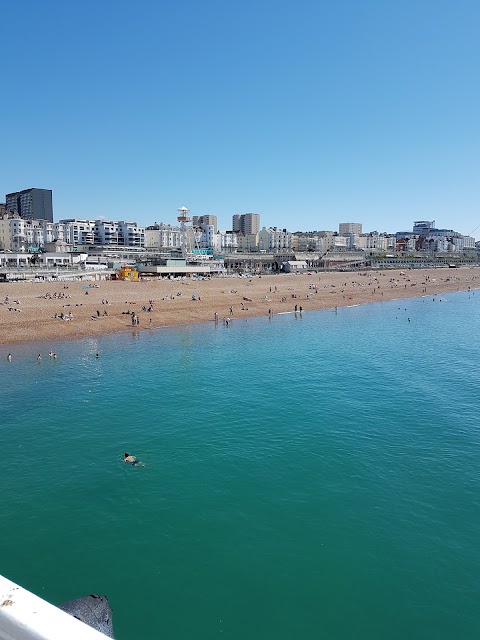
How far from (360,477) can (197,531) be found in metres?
6.57

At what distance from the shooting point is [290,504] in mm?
15492

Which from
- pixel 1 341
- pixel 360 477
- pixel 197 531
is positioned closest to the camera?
pixel 197 531

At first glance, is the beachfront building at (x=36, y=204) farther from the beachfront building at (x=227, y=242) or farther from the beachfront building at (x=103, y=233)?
the beachfront building at (x=227, y=242)

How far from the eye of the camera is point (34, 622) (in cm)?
306

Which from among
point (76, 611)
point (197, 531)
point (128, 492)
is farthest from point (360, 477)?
point (76, 611)

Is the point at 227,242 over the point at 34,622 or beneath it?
over

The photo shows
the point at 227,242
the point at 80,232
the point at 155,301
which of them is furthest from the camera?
the point at 227,242

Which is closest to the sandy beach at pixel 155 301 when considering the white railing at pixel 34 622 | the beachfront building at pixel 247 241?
the white railing at pixel 34 622

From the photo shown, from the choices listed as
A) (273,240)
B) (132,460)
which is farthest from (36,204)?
(132,460)

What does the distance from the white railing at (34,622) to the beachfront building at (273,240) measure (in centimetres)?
18483

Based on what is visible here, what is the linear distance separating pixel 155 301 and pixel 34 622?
5807 centimetres

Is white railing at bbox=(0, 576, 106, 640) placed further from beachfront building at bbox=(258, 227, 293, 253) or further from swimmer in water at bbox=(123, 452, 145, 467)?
beachfront building at bbox=(258, 227, 293, 253)

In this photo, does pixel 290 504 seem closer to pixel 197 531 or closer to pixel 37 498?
pixel 197 531

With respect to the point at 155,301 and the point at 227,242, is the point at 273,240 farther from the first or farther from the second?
the point at 155,301
